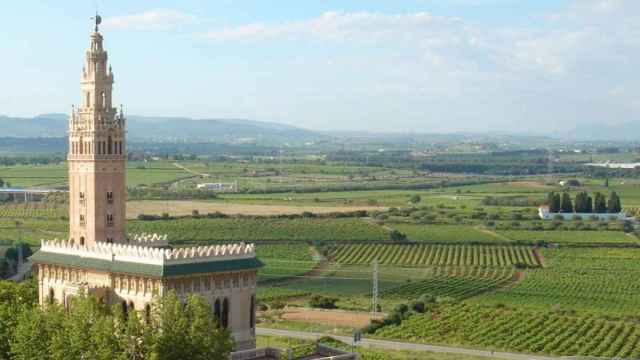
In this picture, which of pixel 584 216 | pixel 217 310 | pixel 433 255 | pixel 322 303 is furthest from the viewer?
pixel 584 216

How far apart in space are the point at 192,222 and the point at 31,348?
7492 cm

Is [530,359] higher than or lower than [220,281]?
lower

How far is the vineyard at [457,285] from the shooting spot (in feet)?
254

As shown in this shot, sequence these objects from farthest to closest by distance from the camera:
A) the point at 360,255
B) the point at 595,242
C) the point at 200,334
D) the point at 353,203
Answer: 1. the point at 353,203
2. the point at 595,242
3. the point at 360,255
4. the point at 200,334

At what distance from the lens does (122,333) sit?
125ft

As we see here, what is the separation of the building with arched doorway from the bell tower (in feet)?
0.14

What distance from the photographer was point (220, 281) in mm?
41719

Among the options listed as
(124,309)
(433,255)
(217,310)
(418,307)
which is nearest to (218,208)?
(433,255)

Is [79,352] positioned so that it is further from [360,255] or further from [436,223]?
[436,223]

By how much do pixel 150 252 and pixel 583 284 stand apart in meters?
52.2

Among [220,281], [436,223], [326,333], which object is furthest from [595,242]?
[220,281]

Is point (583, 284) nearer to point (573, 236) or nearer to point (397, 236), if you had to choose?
point (397, 236)

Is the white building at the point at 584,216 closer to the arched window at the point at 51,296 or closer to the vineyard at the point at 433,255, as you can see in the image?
the vineyard at the point at 433,255

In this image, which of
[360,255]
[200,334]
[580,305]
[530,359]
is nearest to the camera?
[200,334]
